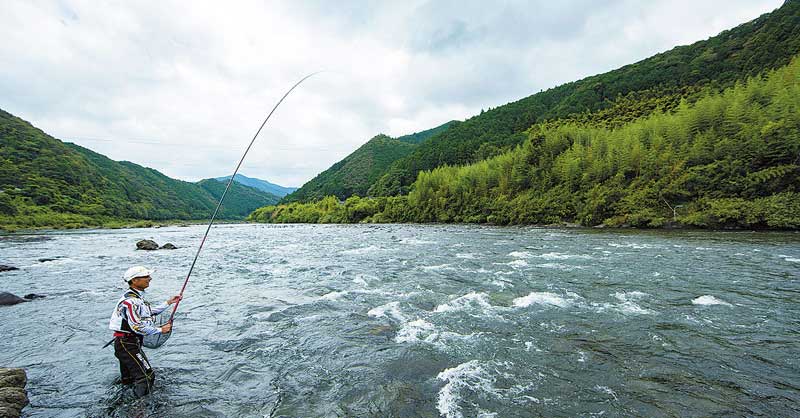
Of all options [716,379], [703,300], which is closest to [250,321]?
[716,379]

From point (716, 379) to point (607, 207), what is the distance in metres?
37.4

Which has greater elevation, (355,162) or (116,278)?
(355,162)

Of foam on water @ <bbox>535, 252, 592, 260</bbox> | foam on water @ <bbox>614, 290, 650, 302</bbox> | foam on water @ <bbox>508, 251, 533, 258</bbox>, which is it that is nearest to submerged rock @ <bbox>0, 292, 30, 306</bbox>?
foam on water @ <bbox>614, 290, 650, 302</bbox>

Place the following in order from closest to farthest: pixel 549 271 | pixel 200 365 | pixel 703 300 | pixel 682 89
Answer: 1. pixel 200 365
2. pixel 703 300
3. pixel 549 271
4. pixel 682 89

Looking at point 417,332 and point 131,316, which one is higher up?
point 131,316

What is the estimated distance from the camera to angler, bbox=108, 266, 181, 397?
4.82 meters

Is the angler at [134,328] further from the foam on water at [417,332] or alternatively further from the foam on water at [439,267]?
the foam on water at [439,267]

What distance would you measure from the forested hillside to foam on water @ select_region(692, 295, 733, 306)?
24.0m

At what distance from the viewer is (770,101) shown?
1217 inches

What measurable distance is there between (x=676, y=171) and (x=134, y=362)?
42.4 meters

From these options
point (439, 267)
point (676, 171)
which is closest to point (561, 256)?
point (439, 267)

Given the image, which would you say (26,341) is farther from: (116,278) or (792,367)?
(792,367)

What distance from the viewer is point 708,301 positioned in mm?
8406

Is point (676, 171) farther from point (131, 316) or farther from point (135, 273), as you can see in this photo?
point (131, 316)
